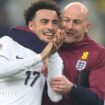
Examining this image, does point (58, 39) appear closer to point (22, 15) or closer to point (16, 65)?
point (16, 65)

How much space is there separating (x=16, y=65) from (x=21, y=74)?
0.21 m

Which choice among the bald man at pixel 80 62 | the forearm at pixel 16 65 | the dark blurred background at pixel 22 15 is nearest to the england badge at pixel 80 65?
the bald man at pixel 80 62

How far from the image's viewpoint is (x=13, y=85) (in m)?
4.11

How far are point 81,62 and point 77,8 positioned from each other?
0.47 meters

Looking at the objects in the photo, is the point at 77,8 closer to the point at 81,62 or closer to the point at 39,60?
the point at 81,62

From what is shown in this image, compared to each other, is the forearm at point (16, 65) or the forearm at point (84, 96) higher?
the forearm at point (16, 65)

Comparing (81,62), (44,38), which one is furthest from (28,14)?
(81,62)

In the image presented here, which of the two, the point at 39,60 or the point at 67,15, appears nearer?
the point at 39,60

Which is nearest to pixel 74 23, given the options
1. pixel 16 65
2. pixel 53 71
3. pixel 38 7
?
pixel 38 7

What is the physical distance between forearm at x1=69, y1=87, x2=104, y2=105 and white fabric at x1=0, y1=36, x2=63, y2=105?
0.11 m

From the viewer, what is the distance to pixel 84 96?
435 cm

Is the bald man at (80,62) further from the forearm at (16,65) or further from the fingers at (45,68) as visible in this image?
the forearm at (16,65)

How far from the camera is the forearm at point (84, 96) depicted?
4.30 meters

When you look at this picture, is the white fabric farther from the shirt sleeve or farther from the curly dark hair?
the curly dark hair
